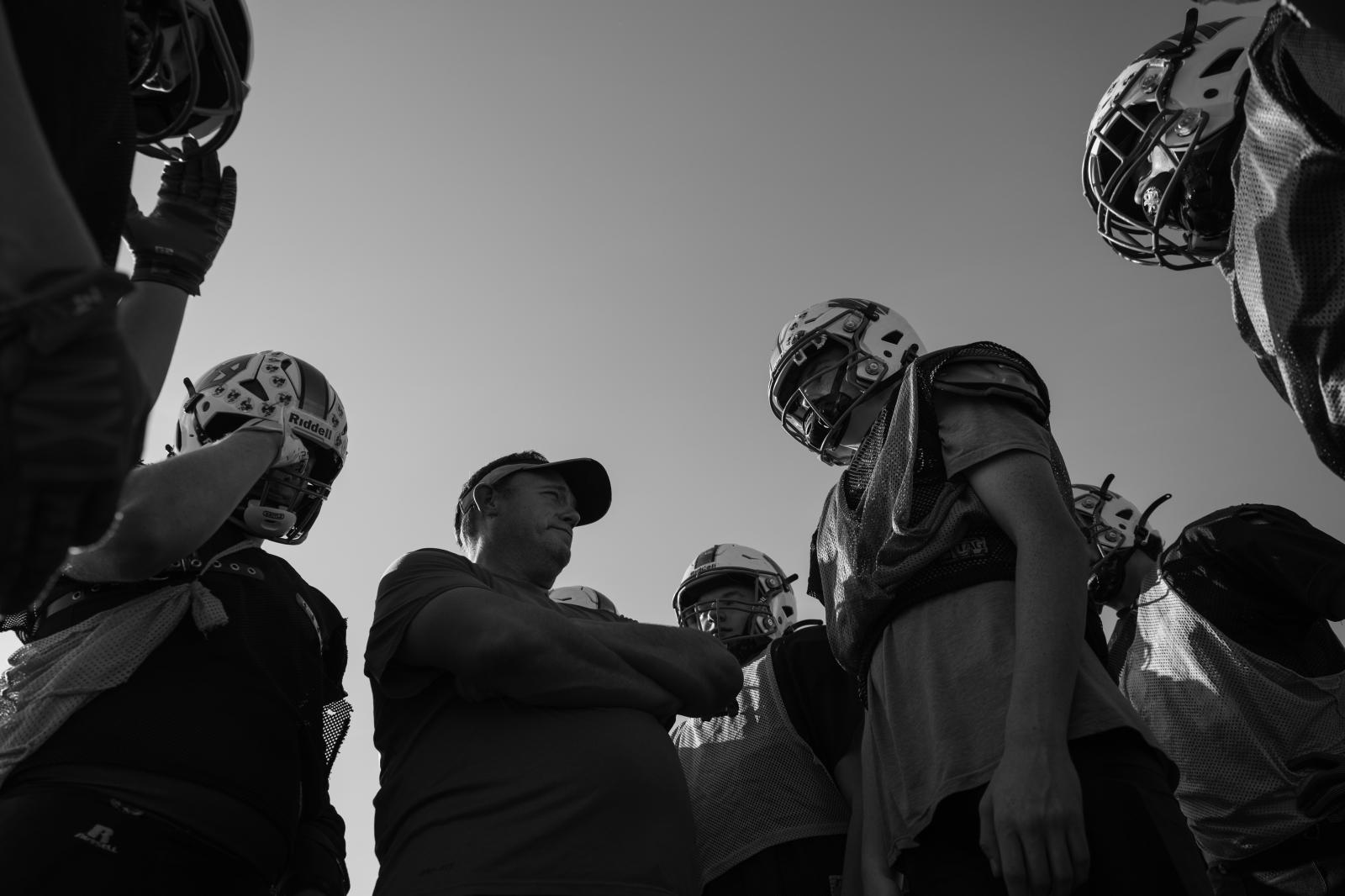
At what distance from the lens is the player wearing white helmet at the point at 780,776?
4492mm

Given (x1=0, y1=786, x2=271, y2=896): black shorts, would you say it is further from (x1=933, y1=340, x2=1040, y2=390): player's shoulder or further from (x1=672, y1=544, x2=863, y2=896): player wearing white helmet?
(x1=933, y1=340, x2=1040, y2=390): player's shoulder

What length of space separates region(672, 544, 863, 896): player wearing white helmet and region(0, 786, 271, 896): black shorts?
191 cm

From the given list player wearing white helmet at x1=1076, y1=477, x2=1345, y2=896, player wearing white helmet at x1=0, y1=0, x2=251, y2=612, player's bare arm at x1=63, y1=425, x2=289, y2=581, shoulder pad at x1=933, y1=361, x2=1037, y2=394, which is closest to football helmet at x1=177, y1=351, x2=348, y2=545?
player's bare arm at x1=63, y1=425, x2=289, y2=581

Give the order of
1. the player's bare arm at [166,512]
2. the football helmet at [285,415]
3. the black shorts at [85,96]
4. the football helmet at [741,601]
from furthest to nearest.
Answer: the football helmet at [741,601] < the football helmet at [285,415] < the player's bare arm at [166,512] < the black shorts at [85,96]

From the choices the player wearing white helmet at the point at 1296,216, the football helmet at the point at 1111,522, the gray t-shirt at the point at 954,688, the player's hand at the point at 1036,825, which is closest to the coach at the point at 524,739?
the gray t-shirt at the point at 954,688

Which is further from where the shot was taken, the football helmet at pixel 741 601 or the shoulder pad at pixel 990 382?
the football helmet at pixel 741 601

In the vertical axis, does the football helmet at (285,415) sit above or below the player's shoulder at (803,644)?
above

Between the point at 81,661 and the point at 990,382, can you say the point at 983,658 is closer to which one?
the point at 990,382

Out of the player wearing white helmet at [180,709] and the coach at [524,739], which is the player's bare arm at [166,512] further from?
the coach at [524,739]

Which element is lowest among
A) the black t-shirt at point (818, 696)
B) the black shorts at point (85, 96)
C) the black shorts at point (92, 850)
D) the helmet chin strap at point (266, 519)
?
the black shorts at point (92, 850)

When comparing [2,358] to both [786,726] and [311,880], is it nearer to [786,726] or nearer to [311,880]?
[311,880]

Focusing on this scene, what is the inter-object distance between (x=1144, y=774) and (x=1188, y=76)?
2567 millimetres

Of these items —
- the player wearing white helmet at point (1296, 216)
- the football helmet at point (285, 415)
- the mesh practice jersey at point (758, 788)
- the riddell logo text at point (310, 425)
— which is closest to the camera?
the player wearing white helmet at point (1296, 216)

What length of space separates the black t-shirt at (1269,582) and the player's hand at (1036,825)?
242cm
